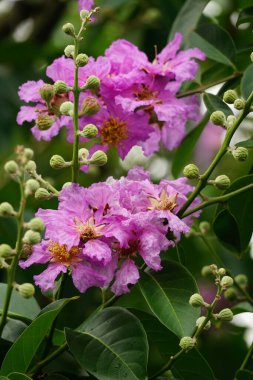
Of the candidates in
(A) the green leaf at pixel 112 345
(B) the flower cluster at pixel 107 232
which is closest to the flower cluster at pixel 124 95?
(B) the flower cluster at pixel 107 232

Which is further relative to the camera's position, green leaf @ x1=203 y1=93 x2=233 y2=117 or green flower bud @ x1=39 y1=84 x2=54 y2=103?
green leaf @ x1=203 y1=93 x2=233 y2=117

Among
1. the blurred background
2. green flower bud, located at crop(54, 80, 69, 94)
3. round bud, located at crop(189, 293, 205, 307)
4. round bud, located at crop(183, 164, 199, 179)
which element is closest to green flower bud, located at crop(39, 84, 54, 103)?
green flower bud, located at crop(54, 80, 69, 94)

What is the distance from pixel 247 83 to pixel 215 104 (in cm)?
7

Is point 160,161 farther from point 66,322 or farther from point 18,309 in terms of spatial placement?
point 18,309

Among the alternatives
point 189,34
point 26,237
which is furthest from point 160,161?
point 26,237

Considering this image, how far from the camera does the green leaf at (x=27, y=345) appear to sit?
47.5 inches

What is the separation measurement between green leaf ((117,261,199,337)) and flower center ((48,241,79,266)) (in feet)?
0.36

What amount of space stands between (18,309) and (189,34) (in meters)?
0.68

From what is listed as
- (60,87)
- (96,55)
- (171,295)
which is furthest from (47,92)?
(96,55)

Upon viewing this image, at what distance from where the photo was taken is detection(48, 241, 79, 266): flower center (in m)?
1.28

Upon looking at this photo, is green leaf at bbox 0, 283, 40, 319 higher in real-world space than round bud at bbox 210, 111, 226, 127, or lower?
lower

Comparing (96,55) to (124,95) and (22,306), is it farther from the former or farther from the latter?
(22,306)

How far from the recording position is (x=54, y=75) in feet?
4.93

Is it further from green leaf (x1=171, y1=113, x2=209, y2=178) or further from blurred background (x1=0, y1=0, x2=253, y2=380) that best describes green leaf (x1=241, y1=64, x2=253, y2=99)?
blurred background (x1=0, y1=0, x2=253, y2=380)
